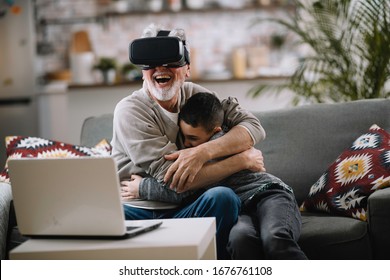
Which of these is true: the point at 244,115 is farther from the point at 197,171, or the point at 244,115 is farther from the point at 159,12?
the point at 159,12

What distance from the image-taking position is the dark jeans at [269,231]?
1.93 m

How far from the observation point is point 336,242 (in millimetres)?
2328

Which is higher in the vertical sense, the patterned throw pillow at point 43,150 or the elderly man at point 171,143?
the elderly man at point 171,143

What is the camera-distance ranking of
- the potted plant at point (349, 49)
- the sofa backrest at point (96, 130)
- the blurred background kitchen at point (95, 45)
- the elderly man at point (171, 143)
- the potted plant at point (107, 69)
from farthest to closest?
1. the blurred background kitchen at point (95, 45)
2. the potted plant at point (107, 69)
3. the potted plant at point (349, 49)
4. the sofa backrest at point (96, 130)
5. the elderly man at point (171, 143)

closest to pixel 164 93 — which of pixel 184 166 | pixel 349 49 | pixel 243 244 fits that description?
pixel 184 166

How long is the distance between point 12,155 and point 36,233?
1.20 meters

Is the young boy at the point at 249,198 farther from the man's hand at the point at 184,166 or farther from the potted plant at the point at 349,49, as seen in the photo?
the potted plant at the point at 349,49

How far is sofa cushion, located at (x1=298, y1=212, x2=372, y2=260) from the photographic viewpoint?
2.32m

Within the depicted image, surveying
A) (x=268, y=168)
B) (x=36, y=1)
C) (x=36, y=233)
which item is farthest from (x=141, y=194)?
(x=36, y=1)

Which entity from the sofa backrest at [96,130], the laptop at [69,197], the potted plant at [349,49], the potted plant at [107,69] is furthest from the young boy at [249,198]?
the potted plant at [107,69]

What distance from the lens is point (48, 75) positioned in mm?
6410

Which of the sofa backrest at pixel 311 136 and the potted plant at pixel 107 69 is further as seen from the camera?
the potted plant at pixel 107 69

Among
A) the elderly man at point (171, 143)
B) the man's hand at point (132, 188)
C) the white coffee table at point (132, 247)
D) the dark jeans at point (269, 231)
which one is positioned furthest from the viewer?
the man's hand at point (132, 188)

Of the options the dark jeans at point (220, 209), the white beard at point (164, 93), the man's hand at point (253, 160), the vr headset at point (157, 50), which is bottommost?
the dark jeans at point (220, 209)
